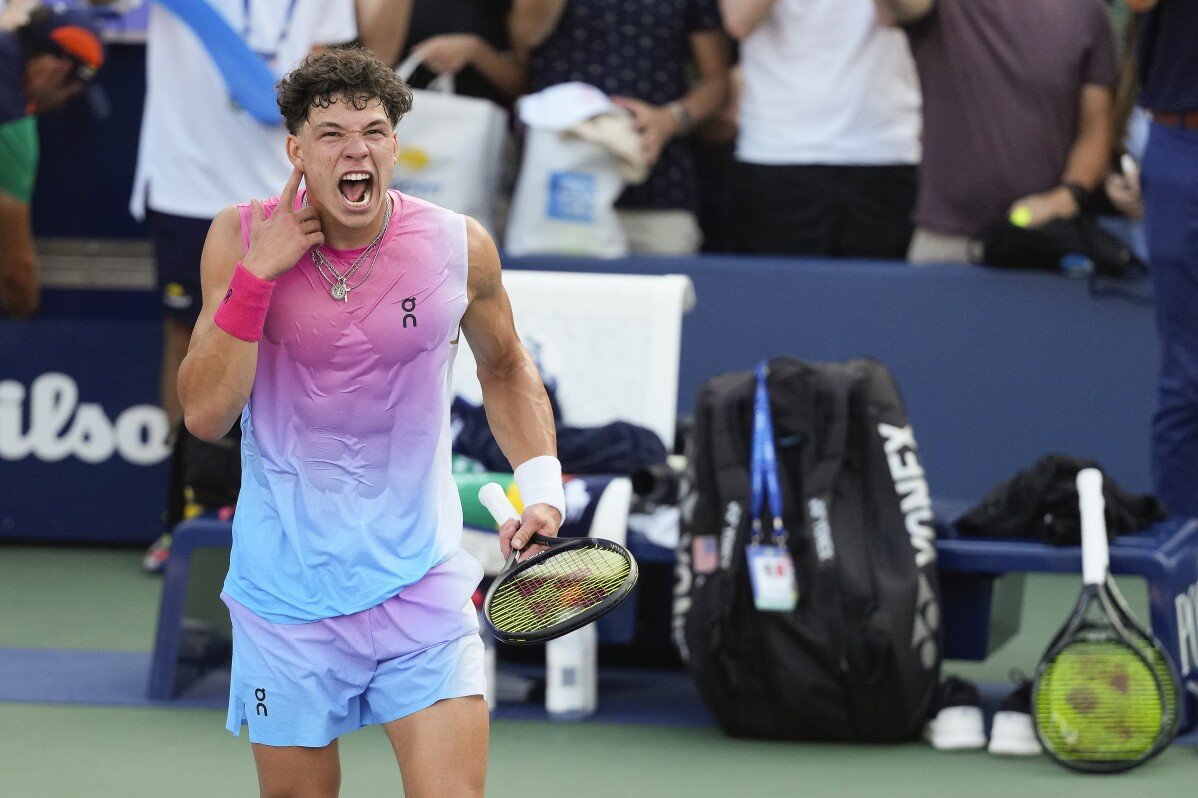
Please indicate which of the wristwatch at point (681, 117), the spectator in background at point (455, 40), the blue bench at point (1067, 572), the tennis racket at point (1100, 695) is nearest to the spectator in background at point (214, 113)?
the spectator in background at point (455, 40)

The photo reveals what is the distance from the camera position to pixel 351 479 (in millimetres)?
3283

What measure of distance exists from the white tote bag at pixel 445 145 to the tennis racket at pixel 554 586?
3533mm

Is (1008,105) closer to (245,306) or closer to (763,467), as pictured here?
(763,467)

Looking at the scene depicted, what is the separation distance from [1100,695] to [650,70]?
2.93 metres

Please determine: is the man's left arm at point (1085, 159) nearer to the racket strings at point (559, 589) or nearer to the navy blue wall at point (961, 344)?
the navy blue wall at point (961, 344)

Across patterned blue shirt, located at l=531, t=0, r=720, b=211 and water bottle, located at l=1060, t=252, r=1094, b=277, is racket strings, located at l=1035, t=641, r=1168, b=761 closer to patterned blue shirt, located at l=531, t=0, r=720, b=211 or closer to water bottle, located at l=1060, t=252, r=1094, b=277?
water bottle, located at l=1060, t=252, r=1094, b=277

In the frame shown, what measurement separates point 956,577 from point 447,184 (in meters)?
2.39

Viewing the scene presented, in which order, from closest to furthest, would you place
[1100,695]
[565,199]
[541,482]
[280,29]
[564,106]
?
[541,482]
[1100,695]
[280,29]
[564,106]
[565,199]

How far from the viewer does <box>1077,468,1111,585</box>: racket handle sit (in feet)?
15.8

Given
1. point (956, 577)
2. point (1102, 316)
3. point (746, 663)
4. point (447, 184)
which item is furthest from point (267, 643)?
point (1102, 316)

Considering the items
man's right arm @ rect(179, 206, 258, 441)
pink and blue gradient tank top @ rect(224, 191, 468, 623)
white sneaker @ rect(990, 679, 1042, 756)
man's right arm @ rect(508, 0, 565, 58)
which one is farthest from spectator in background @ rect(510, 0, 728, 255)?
man's right arm @ rect(179, 206, 258, 441)

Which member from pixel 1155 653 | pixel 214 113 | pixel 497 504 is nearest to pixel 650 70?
pixel 214 113

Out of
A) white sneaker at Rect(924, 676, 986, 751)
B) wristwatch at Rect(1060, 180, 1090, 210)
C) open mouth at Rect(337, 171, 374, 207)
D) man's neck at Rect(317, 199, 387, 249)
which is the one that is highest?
open mouth at Rect(337, 171, 374, 207)

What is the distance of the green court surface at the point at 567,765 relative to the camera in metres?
4.66
